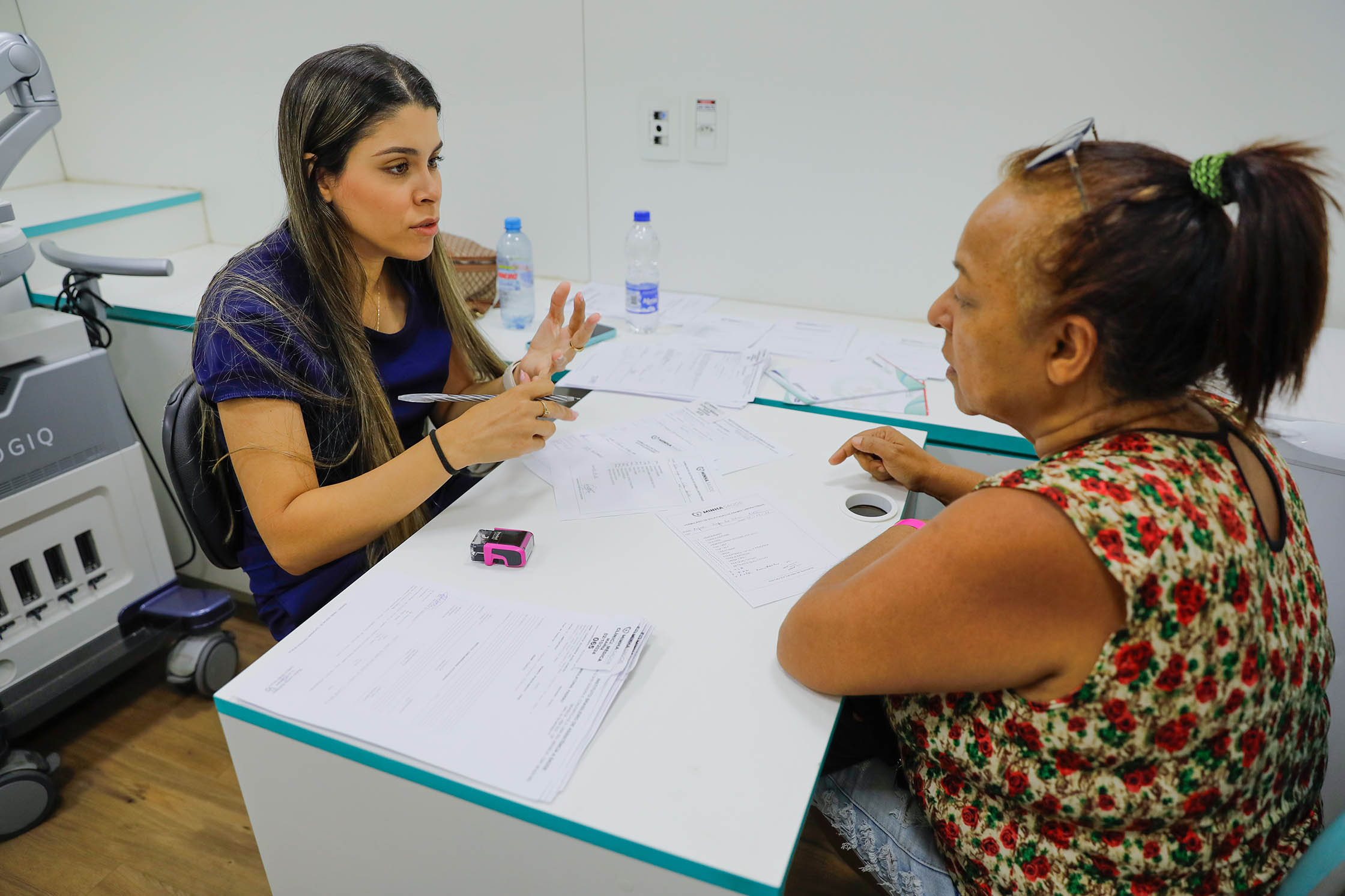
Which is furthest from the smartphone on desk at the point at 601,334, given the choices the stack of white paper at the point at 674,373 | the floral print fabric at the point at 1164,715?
the floral print fabric at the point at 1164,715

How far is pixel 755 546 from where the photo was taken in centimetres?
110

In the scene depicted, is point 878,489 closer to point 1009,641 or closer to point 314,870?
point 1009,641

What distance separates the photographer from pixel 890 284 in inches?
80.7

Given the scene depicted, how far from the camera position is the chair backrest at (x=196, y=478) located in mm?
1229

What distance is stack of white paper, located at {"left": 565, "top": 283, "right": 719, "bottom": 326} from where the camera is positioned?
203 cm

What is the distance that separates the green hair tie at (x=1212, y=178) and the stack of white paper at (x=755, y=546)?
0.52 meters

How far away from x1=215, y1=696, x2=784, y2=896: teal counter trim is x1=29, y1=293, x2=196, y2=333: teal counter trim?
1.44m

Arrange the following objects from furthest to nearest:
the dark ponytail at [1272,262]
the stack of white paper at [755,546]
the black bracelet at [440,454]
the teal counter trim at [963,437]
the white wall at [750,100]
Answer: the white wall at [750,100] < the teal counter trim at [963,437] < the black bracelet at [440,454] < the stack of white paper at [755,546] < the dark ponytail at [1272,262]

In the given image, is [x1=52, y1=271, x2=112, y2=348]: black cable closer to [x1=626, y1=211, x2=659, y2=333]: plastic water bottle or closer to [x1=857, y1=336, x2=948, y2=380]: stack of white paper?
[x1=626, y1=211, x2=659, y2=333]: plastic water bottle

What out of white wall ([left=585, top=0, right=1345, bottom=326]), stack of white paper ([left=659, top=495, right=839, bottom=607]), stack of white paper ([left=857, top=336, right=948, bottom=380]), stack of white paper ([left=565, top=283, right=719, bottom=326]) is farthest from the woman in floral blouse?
stack of white paper ([left=565, top=283, right=719, bottom=326])

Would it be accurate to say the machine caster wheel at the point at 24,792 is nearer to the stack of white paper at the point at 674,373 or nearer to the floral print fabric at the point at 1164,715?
the stack of white paper at the point at 674,373

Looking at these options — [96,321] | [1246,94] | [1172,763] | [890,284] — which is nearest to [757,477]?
[1172,763]

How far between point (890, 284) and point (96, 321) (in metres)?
1.82

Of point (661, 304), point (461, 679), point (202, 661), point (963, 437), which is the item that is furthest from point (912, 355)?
point (202, 661)
